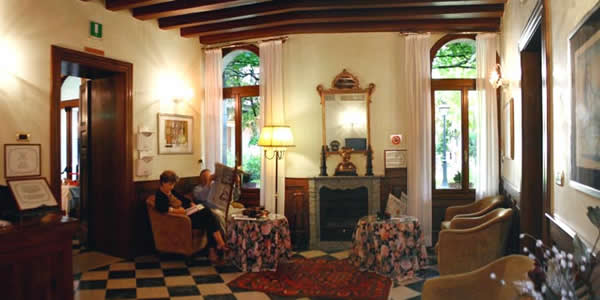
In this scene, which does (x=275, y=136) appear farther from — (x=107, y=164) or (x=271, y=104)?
(x=107, y=164)

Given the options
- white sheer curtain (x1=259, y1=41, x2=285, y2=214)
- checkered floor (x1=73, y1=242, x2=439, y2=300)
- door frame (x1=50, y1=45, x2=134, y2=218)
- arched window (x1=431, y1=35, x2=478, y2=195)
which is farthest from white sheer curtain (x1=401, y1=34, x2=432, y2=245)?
door frame (x1=50, y1=45, x2=134, y2=218)

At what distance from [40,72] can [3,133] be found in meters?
0.79

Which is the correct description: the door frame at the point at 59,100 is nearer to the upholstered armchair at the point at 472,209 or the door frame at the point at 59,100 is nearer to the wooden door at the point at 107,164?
the wooden door at the point at 107,164

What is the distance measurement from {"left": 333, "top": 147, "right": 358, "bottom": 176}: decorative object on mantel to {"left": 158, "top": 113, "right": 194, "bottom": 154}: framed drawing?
242 centimetres

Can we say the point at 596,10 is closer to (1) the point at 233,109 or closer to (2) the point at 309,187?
(2) the point at 309,187

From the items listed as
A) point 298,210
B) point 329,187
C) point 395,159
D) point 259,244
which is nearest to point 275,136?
point 329,187

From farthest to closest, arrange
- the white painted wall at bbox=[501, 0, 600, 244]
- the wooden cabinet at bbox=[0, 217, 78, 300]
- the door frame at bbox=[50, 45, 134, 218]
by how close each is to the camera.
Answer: the door frame at bbox=[50, 45, 134, 218], the wooden cabinet at bbox=[0, 217, 78, 300], the white painted wall at bbox=[501, 0, 600, 244]

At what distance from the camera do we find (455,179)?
6219mm

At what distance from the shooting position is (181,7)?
5.17 m

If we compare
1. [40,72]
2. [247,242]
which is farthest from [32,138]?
[247,242]

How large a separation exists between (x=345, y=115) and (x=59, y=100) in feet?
12.7

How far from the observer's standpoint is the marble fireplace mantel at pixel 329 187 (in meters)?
5.98

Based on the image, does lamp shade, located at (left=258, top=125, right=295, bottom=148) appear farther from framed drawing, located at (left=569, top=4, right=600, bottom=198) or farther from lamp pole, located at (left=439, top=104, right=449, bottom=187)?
framed drawing, located at (left=569, top=4, right=600, bottom=198)

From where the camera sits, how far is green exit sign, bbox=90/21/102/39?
4.99 metres
